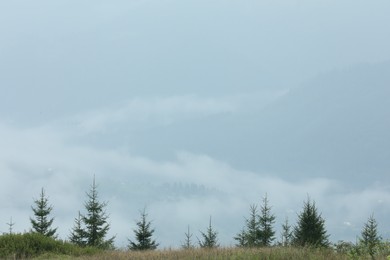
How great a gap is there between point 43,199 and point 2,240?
32264 millimetres

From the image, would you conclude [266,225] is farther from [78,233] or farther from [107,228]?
[78,233]

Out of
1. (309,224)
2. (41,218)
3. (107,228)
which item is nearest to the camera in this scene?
(309,224)

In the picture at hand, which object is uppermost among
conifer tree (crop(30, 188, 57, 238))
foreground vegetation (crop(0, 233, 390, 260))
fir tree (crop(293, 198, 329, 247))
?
conifer tree (crop(30, 188, 57, 238))

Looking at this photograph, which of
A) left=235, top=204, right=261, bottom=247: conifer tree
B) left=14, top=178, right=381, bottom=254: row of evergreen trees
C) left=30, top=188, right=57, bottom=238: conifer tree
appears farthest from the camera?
left=30, top=188, right=57, bottom=238: conifer tree

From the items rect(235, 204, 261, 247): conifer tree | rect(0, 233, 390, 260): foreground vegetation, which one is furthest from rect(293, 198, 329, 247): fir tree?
rect(0, 233, 390, 260): foreground vegetation

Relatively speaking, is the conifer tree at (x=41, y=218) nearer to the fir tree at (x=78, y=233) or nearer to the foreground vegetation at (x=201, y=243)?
the foreground vegetation at (x=201, y=243)

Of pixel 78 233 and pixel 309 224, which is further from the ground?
pixel 78 233

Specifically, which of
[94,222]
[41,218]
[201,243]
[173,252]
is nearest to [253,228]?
[201,243]

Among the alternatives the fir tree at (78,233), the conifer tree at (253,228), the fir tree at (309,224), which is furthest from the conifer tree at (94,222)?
the fir tree at (309,224)

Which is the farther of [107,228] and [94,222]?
[107,228]


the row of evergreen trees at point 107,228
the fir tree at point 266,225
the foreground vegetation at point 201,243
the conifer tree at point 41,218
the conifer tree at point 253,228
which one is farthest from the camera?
the conifer tree at point 41,218

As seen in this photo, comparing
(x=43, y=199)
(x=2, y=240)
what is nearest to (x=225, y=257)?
(x=2, y=240)

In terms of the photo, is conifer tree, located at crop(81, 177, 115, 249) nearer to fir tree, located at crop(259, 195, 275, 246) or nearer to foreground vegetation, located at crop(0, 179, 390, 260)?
foreground vegetation, located at crop(0, 179, 390, 260)

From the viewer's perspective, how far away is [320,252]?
1395 cm
